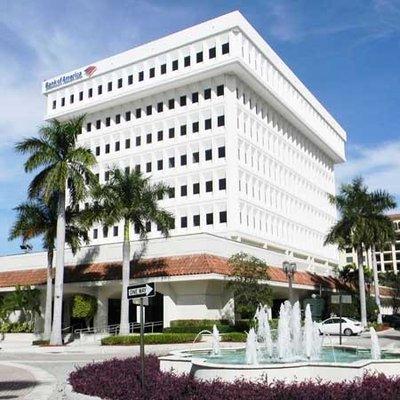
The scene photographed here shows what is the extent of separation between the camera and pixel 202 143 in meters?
62.6

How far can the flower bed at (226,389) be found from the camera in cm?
1074

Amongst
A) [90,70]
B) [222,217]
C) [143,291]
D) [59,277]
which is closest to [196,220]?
[222,217]

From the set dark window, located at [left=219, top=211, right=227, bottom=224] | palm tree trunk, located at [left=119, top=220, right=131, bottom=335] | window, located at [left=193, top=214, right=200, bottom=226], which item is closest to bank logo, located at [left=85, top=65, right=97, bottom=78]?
window, located at [left=193, top=214, right=200, bottom=226]

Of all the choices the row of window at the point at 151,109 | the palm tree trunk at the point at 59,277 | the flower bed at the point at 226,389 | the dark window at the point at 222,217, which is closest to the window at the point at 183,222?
the dark window at the point at 222,217

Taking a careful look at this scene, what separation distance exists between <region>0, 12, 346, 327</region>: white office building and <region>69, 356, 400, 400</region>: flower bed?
103ft

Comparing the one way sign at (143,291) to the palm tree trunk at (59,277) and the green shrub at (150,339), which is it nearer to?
the green shrub at (150,339)

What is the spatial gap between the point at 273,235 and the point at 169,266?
26.3 metres

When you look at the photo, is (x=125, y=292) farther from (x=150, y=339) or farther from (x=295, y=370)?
(x=295, y=370)

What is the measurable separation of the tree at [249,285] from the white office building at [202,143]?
3.99 metres

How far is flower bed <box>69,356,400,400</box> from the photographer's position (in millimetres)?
10742

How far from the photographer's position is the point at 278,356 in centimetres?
1697

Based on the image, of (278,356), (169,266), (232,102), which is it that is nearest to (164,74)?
(232,102)

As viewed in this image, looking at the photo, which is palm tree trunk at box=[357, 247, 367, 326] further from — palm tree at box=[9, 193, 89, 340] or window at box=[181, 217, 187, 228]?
palm tree at box=[9, 193, 89, 340]

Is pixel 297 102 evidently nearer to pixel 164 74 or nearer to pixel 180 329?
pixel 164 74
